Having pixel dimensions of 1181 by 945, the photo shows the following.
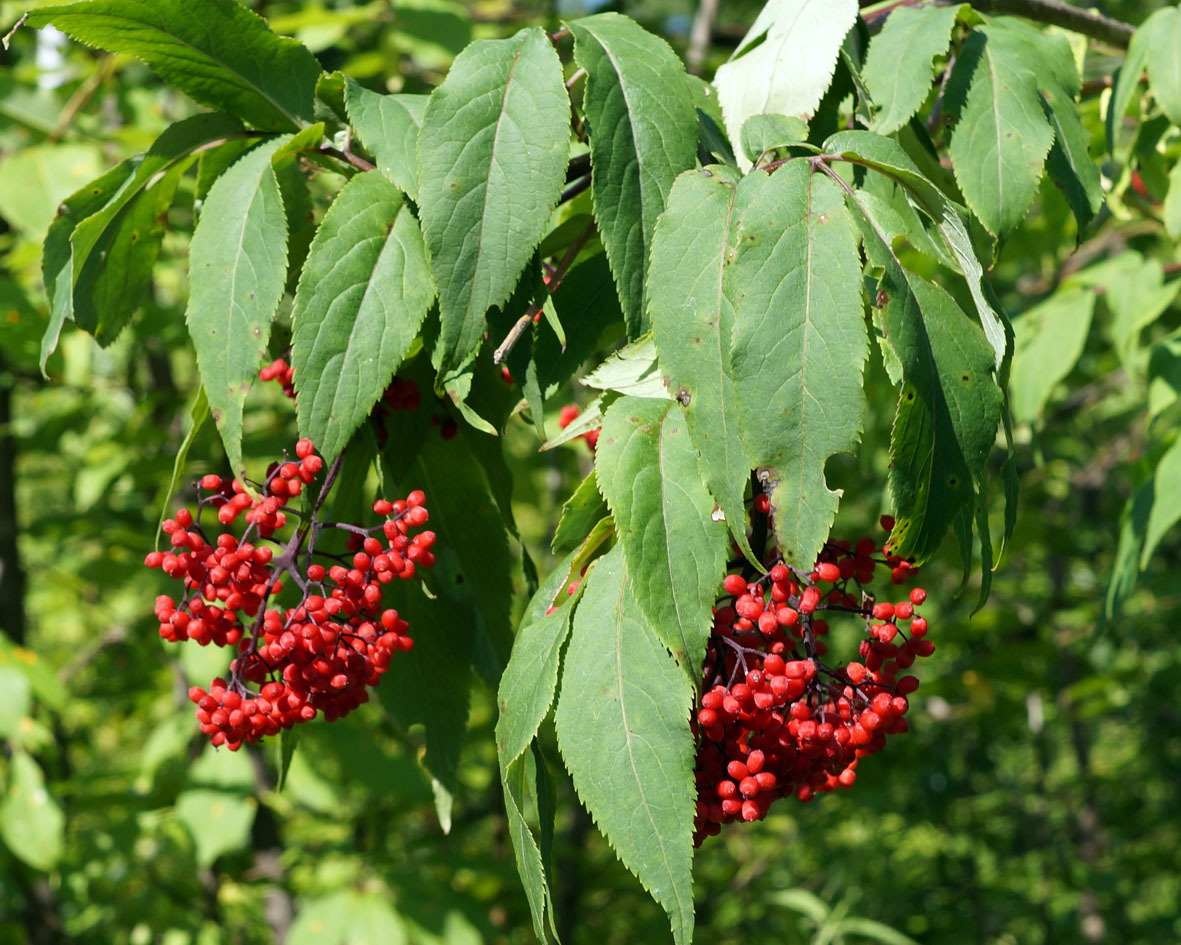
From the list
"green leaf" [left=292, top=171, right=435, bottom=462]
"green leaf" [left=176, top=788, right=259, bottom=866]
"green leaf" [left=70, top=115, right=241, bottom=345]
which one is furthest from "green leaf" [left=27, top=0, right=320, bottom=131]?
"green leaf" [left=176, top=788, right=259, bottom=866]

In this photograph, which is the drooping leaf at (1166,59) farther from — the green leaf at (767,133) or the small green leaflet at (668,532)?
the small green leaflet at (668,532)

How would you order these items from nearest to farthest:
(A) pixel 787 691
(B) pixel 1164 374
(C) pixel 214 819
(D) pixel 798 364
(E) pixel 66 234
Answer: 1. (D) pixel 798 364
2. (A) pixel 787 691
3. (E) pixel 66 234
4. (B) pixel 1164 374
5. (C) pixel 214 819

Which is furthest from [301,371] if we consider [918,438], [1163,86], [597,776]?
[1163,86]

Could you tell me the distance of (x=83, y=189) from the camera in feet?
4.82

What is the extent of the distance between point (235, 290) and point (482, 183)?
317mm

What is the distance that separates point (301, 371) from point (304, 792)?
284cm

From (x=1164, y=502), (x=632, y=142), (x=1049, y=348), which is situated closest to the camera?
(x=632, y=142)

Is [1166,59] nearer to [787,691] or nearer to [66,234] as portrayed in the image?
[787,691]

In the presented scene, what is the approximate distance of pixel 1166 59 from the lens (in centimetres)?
174

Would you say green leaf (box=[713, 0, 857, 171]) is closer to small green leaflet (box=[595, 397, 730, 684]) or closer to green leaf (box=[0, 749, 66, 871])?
small green leaflet (box=[595, 397, 730, 684])

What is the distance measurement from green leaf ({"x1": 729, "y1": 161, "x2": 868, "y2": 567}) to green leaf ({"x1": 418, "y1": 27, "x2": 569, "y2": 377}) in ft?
0.86

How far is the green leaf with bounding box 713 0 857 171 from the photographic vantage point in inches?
53.2

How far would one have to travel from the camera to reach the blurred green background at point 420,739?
3254 millimetres

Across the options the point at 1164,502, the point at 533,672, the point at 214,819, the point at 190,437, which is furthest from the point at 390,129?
the point at 214,819
